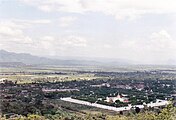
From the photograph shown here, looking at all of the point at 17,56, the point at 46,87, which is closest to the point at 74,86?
the point at 46,87

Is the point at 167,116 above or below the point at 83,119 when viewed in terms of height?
above

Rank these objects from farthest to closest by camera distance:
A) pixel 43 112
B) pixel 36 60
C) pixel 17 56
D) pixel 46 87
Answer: pixel 36 60 < pixel 17 56 < pixel 46 87 < pixel 43 112

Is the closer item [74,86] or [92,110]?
[92,110]

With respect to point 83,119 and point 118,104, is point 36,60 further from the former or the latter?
point 83,119

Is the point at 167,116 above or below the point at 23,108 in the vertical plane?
above

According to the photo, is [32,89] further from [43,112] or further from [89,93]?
[43,112]

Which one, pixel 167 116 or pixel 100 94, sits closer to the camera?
pixel 167 116

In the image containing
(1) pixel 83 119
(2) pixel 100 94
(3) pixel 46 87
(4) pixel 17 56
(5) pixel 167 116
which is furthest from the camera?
(4) pixel 17 56

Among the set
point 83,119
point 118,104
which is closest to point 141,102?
point 118,104

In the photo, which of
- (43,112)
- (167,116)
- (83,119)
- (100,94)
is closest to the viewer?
(167,116)
